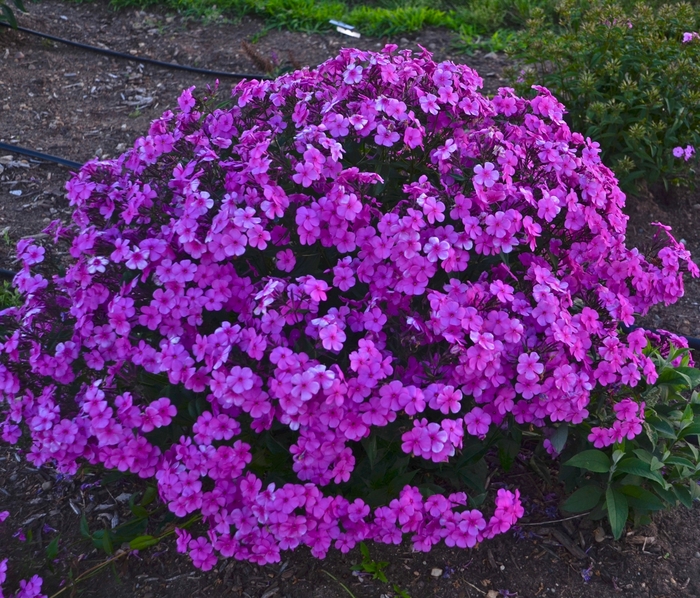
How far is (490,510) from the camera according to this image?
8.32 feet

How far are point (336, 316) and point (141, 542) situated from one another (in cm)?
96

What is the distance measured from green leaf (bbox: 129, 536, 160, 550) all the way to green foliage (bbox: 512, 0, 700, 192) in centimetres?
272

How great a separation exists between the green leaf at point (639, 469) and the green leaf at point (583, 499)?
0.40 ft

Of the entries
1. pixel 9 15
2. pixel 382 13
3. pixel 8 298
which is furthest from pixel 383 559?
pixel 9 15

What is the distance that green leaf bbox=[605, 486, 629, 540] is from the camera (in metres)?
2.25

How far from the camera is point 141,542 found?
2.33 meters

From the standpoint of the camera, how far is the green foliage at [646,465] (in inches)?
90.3

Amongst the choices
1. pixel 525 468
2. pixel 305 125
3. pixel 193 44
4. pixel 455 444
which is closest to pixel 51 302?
pixel 305 125

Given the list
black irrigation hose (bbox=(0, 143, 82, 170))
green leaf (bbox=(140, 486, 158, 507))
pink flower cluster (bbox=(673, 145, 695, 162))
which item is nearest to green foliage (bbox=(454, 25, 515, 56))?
pink flower cluster (bbox=(673, 145, 695, 162))

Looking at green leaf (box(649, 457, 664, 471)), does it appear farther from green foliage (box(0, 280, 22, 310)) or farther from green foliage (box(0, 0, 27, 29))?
green foliage (box(0, 0, 27, 29))

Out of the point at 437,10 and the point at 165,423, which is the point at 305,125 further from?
the point at 437,10

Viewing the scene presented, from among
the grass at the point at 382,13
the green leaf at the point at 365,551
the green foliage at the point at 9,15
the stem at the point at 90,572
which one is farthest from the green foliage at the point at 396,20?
the stem at the point at 90,572

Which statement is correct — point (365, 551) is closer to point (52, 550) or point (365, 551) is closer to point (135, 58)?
point (52, 550)

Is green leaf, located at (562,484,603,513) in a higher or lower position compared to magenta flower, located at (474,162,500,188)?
lower
